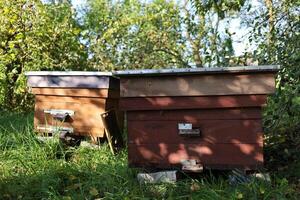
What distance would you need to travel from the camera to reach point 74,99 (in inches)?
209

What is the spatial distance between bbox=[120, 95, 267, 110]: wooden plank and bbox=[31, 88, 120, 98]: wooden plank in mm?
1127

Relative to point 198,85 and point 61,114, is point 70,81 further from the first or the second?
point 198,85

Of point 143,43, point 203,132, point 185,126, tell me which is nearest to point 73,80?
point 185,126

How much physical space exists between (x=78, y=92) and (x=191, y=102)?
1803 mm

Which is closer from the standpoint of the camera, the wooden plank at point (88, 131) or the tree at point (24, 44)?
the wooden plank at point (88, 131)

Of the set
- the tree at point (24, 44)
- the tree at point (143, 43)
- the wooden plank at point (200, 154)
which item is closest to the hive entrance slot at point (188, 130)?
the wooden plank at point (200, 154)

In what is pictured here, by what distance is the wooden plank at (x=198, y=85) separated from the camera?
3.77 m

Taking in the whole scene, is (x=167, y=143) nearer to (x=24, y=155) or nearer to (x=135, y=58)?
(x=24, y=155)

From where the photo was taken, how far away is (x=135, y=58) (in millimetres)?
9914

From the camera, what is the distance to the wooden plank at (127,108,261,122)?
12.6 feet

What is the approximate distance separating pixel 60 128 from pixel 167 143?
1778 millimetres

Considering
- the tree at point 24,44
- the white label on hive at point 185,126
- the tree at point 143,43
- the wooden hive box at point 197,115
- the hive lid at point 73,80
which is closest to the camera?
the wooden hive box at point 197,115

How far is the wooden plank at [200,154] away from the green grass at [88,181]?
0.59 feet

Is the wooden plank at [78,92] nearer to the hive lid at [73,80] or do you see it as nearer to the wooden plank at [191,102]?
the hive lid at [73,80]
